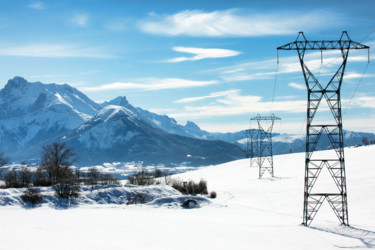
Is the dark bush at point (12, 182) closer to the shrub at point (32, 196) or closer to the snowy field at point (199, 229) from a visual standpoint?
the shrub at point (32, 196)

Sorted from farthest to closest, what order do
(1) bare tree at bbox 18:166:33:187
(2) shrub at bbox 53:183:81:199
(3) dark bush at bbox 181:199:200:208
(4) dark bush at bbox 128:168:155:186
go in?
(4) dark bush at bbox 128:168:155:186 < (1) bare tree at bbox 18:166:33:187 < (2) shrub at bbox 53:183:81:199 < (3) dark bush at bbox 181:199:200:208

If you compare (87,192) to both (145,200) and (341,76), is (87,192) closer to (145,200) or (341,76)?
(145,200)

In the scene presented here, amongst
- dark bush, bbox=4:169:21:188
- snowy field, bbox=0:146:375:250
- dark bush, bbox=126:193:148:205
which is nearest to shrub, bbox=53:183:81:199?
snowy field, bbox=0:146:375:250

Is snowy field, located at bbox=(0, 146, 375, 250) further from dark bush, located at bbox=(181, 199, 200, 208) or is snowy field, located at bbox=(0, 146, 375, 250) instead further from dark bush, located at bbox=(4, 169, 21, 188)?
dark bush, located at bbox=(4, 169, 21, 188)

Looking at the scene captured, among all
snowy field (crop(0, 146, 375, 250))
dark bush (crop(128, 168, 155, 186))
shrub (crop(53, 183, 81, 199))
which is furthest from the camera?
dark bush (crop(128, 168, 155, 186))

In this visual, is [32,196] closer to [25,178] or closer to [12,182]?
[12,182]

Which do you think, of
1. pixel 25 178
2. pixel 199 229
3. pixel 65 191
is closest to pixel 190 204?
pixel 65 191

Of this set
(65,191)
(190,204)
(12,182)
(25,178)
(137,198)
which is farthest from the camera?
(25,178)

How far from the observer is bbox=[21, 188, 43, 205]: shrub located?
56188mm

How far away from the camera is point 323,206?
194 feet

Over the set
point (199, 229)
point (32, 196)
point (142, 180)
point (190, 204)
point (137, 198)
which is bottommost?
point (142, 180)

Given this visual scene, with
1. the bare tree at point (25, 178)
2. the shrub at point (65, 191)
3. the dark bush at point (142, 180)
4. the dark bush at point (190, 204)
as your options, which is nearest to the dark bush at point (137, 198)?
the dark bush at point (190, 204)

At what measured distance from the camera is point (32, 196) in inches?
2229

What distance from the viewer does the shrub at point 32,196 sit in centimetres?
5619
